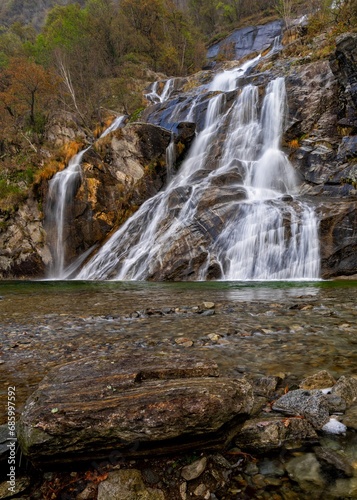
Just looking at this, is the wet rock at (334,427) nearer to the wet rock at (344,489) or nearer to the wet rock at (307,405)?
the wet rock at (307,405)

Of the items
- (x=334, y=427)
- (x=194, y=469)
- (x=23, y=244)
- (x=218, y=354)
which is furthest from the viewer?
(x=23, y=244)

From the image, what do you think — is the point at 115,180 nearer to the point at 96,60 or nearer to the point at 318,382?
the point at 318,382

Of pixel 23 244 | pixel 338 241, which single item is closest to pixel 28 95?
pixel 23 244

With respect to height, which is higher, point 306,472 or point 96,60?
point 96,60

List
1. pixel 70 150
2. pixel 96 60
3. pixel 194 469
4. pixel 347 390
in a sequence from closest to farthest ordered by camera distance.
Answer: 1. pixel 194 469
2. pixel 347 390
3. pixel 70 150
4. pixel 96 60

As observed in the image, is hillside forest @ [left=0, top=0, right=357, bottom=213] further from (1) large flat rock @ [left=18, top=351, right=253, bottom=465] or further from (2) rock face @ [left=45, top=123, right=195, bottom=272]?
(1) large flat rock @ [left=18, top=351, right=253, bottom=465]

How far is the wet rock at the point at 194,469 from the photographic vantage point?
1895 mm

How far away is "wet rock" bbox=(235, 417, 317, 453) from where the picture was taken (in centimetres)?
216

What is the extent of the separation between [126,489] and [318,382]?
2075 mm

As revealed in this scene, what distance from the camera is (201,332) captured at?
5.25 meters

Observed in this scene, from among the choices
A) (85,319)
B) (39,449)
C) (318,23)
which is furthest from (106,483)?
(318,23)

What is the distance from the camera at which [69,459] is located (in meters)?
1.93

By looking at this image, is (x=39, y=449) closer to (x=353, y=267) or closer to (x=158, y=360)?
(x=158, y=360)

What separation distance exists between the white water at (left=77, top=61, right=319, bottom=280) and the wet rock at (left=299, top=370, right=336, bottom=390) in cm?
1068
